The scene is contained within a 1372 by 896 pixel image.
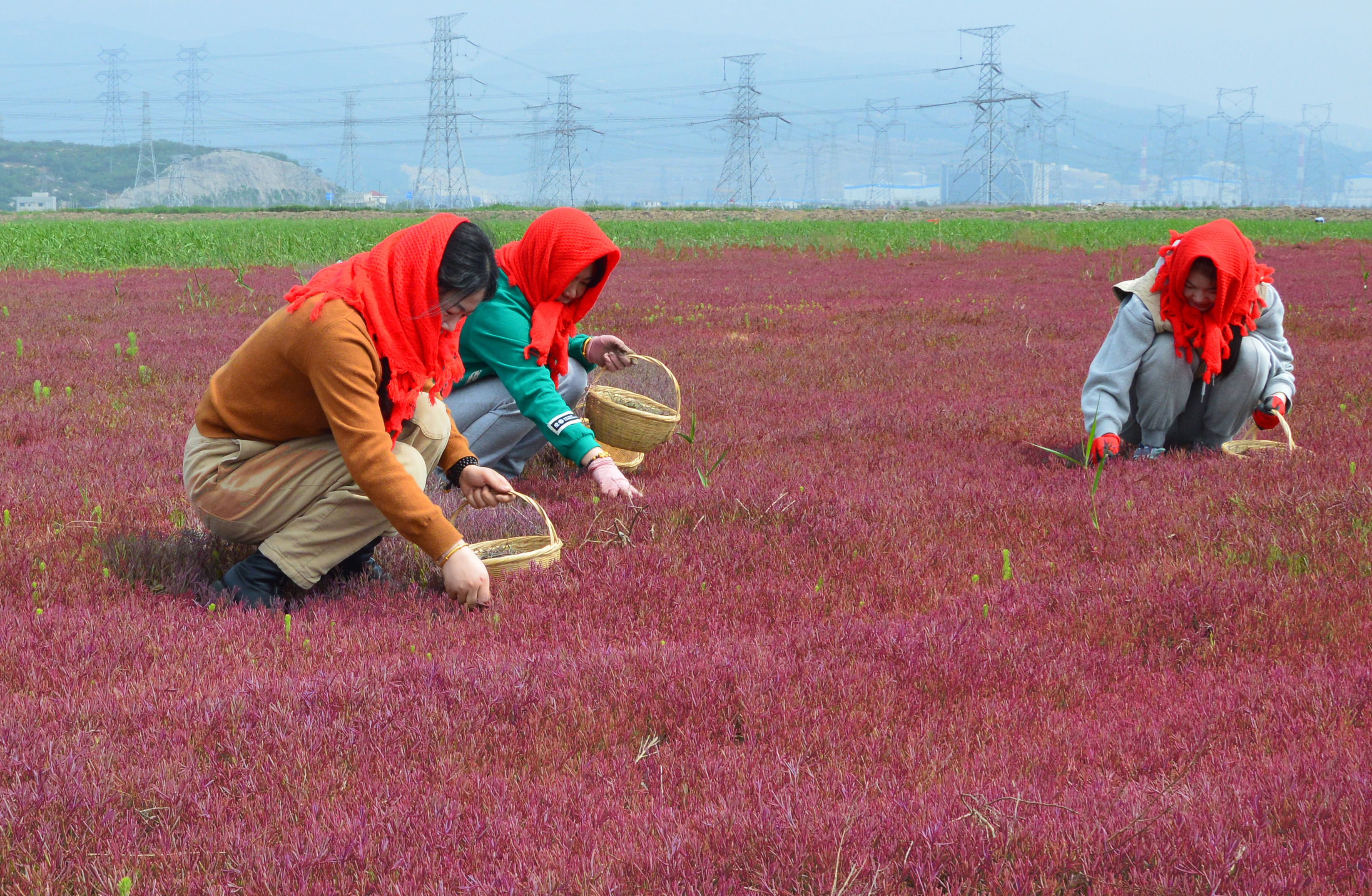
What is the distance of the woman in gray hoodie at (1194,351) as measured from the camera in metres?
4.89

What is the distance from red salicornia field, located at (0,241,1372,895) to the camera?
2008 millimetres

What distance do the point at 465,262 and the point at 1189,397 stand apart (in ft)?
13.5

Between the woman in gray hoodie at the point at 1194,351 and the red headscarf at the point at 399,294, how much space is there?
3.38m

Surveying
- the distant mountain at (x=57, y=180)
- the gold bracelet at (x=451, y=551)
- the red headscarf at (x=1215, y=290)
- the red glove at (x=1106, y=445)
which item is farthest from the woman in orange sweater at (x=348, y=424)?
the distant mountain at (x=57, y=180)

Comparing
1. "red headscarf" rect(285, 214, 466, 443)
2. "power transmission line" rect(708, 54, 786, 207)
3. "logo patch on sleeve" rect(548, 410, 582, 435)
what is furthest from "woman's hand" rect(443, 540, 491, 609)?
"power transmission line" rect(708, 54, 786, 207)

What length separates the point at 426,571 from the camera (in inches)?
151

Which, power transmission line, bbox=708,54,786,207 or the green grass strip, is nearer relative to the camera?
the green grass strip

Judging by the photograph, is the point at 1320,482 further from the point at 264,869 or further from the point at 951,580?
the point at 264,869

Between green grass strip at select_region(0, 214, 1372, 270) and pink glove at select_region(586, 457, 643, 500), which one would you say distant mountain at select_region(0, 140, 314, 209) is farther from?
pink glove at select_region(586, 457, 643, 500)

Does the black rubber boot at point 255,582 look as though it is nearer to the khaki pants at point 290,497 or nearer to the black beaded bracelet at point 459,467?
the khaki pants at point 290,497

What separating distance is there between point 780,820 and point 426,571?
2106 mm

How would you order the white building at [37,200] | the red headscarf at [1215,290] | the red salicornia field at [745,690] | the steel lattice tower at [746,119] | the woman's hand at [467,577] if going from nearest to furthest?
the red salicornia field at [745,690], the woman's hand at [467,577], the red headscarf at [1215,290], the steel lattice tower at [746,119], the white building at [37,200]

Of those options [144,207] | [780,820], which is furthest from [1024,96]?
[780,820]

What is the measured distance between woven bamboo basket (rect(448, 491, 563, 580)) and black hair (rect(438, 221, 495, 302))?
0.72 meters
